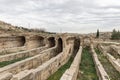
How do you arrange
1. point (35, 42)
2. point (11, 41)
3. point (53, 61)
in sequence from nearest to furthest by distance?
1. point (53, 61)
2. point (11, 41)
3. point (35, 42)

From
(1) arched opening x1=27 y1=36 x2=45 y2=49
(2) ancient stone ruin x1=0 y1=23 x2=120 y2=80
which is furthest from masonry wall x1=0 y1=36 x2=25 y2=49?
(1) arched opening x1=27 y1=36 x2=45 y2=49

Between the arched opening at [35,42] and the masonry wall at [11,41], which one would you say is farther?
the arched opening at [35,42]

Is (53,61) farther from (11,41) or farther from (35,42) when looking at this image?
(35,42)

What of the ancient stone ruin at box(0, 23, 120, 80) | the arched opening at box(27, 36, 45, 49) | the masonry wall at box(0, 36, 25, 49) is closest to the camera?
the ancient stone ruin at box(0, 23, 120, 80)

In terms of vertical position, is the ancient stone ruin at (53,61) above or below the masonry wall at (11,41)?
below

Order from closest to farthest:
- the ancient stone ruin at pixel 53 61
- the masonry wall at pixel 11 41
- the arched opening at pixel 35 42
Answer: the ancient stone ruin at pixel 53 61, the masonry wall at pixel 11 41, the arched opening at pixel 35 42

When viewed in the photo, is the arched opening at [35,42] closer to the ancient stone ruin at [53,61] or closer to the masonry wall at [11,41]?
the ancient stone ruin at [53,61]

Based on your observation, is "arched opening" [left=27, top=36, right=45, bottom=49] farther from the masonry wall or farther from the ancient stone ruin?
the masonry wall

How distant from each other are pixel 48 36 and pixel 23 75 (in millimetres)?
20735

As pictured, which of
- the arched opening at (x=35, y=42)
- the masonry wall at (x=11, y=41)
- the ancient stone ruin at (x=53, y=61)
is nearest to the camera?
the ancient stone ruin at (x=53, y=61)

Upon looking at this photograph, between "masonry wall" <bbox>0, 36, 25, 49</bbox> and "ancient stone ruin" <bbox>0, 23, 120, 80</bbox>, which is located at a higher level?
"masonry wall" <bbox>0, 36, 25, 49</bbox>

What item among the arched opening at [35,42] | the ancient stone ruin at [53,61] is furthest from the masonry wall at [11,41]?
the arched opening at [35,42]

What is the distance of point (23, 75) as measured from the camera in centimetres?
765

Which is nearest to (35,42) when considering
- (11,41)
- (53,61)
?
(11,41)
